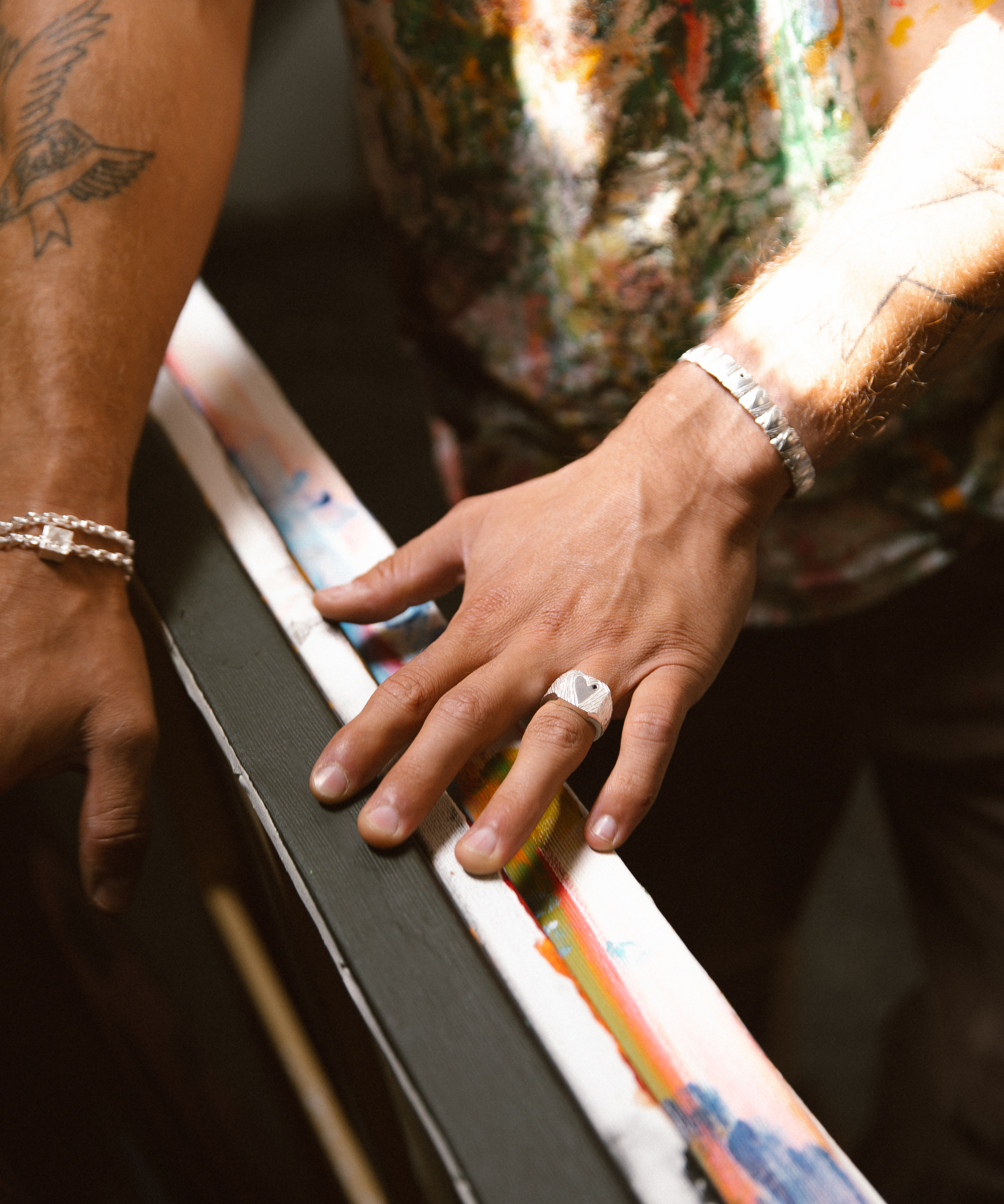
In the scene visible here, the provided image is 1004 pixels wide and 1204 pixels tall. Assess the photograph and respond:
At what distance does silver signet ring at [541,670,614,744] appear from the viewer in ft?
1.47

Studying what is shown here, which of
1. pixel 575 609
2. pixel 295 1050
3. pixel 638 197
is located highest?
pixel 638 197

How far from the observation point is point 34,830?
747 mm

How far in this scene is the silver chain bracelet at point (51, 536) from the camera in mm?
500

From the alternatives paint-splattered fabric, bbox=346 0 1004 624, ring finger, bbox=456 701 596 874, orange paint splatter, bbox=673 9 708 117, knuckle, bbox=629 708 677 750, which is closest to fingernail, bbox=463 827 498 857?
ring finger, bbox=456 701 596 874

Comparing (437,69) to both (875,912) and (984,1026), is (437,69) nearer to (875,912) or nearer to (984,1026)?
(984,1026)

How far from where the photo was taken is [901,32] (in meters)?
0.56

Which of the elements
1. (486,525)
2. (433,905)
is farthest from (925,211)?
(433,905)

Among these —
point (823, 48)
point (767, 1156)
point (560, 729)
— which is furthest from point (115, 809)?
point (823, 48)

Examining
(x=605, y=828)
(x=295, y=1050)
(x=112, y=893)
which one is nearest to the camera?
(x=605, y=828)

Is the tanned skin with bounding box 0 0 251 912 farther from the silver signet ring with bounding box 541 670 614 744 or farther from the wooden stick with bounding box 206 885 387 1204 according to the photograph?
the wooden stick with bounding box 206 885 387 1204

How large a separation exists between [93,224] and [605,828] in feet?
1.77

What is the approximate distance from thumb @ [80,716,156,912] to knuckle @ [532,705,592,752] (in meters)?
0.25

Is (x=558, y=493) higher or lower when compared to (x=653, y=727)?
higher

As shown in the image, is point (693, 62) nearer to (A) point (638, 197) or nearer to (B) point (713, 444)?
(A) point (638, 197)
